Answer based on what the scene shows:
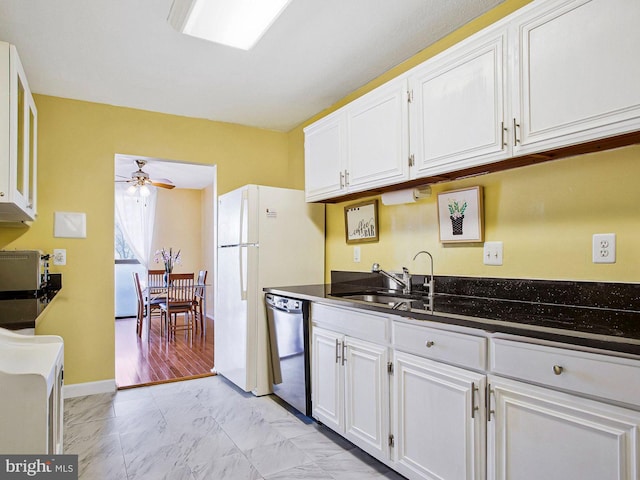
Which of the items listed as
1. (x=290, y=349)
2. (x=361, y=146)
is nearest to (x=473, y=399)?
(x=290, y=349)

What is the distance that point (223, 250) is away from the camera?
368 centimetres

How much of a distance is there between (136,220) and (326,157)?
18.0ft

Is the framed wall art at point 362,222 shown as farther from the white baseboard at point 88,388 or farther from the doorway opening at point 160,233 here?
the doorway opening at point 160,233

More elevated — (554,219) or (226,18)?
(226,18)

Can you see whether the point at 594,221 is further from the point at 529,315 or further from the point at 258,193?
the point at 258,193

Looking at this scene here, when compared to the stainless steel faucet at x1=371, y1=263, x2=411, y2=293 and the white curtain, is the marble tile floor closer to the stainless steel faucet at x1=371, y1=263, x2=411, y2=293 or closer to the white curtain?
the stainless steel faucet at x1=371, y1=263, x2=411, y2=293

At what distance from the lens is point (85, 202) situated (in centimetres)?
337

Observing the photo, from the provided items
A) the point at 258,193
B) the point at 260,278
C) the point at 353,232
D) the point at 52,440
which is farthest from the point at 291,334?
the point at 52,440

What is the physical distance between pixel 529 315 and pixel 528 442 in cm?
47

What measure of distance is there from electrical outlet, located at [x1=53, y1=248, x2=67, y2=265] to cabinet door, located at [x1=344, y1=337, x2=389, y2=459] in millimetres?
2440

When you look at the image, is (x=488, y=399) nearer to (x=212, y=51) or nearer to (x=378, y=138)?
(x=378, y=138)

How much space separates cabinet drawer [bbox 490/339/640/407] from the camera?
1.17m

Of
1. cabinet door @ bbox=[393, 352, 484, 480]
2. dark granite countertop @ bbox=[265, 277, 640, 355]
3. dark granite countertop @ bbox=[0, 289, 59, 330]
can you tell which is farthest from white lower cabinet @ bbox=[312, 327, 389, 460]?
dark granite countertop @ bbox=[0, 289, 59, 330]

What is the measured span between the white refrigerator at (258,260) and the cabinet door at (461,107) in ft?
4.57
